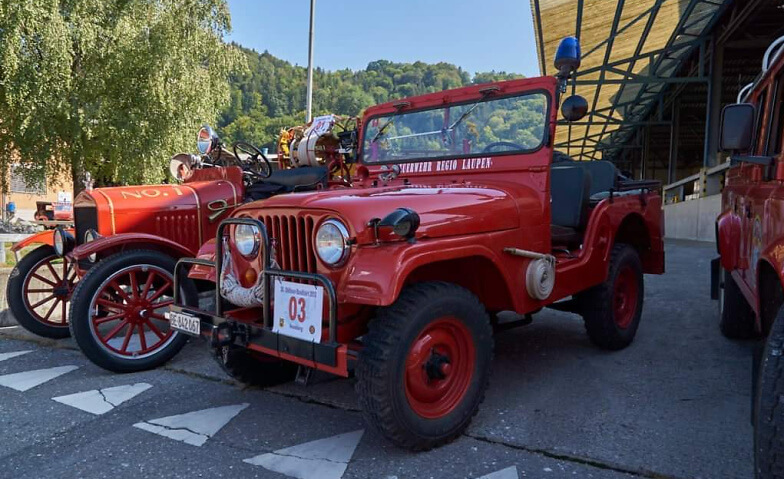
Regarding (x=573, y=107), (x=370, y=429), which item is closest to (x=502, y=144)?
(x=573, y=107)

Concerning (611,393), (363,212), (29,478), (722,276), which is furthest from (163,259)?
(722,276)

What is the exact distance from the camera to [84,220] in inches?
187

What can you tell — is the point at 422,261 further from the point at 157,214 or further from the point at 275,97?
the point at 275,97

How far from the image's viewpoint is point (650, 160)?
29688 millimetres

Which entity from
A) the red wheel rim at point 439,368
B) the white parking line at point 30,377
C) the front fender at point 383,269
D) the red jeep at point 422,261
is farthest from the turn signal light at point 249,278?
the white parking line at point 30,377

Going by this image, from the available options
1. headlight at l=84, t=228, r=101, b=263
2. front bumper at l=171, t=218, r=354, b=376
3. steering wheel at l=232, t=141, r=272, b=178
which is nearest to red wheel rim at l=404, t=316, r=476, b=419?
front bumper at l=171, t=218, r=354, b=376

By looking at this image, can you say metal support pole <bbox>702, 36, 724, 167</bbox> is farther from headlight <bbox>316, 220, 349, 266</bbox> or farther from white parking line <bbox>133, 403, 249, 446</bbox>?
white parking line <bbox>133, 403, 249, 446</bbox>

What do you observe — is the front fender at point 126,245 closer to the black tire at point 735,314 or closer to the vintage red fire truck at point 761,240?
the vintage red fire truck at point 761,240

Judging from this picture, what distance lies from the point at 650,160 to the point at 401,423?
31.0 metres

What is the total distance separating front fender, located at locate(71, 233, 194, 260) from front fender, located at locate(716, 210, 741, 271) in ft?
13.5

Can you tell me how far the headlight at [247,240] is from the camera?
9.54ft

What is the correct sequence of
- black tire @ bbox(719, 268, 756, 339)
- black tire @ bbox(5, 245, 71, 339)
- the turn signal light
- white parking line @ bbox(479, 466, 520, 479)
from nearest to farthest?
white parking line @ bbox(479, 466, 520, 479) → the turn signal light → black tire @ bbox(719, 268, 756, 339) → black tire @ bbox(5, 245, 71, 339)

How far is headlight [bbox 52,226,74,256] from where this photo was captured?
4.78 metres

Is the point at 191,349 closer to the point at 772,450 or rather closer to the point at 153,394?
the point at 153,394
